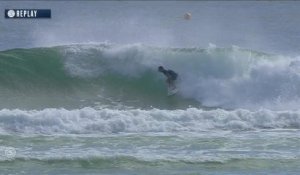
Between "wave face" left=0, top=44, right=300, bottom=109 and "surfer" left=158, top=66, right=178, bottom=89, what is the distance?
0.57 ft

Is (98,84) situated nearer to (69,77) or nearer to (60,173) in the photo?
(69,77)

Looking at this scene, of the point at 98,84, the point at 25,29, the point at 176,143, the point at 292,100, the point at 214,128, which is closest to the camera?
the point at 176,143

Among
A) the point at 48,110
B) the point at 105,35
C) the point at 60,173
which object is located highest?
the point at 105,35

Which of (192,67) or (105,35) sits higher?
(105,35)

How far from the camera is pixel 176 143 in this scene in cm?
1858

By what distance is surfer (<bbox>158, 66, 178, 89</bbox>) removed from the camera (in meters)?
25.5

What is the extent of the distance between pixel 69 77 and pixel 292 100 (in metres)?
6.05

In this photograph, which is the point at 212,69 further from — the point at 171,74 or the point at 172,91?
the point at 172,91

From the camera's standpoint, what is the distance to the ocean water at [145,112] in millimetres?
16734

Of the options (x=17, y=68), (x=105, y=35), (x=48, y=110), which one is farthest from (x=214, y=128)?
(x=105, y=35)
